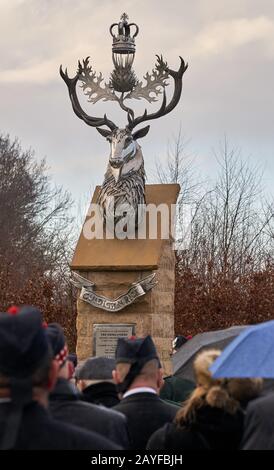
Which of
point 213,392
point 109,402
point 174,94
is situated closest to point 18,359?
point 213,392

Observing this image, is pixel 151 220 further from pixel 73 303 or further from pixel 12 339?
pixel 12 339

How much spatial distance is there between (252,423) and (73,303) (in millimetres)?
21880

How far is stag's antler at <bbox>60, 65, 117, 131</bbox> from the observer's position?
19016 mm

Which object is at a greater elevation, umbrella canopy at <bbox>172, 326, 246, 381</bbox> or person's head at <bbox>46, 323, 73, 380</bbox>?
umbrella canopy at <bbox>172, 326, 246, 381</bbox>

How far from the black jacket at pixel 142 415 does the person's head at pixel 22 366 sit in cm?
294

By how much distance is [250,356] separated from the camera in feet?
22.6

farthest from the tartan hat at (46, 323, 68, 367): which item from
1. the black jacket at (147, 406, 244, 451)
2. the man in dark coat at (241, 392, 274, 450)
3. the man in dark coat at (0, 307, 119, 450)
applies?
the man in dark coat at (0, 307, 119, 450)

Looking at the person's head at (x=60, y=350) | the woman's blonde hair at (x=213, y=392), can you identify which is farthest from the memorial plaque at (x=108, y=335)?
the person's head at (x=60, y=350)

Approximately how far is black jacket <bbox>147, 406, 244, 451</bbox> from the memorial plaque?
11012 mm

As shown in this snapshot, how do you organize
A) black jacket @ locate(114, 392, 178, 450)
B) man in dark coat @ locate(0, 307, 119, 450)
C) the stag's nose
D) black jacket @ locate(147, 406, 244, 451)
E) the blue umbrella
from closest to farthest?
man in dark coat @ locate(0, 307, 119, 450) < the blue umbrella < black jacket @ locate(147, 406, 244, 451) < black jacket @ locate(114, 392, 178, 450) < the stag's nose

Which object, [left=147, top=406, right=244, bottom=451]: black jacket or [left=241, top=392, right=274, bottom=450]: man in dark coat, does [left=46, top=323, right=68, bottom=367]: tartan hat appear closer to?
[left=147, top=406, right=244, bottom=451]: black jacket


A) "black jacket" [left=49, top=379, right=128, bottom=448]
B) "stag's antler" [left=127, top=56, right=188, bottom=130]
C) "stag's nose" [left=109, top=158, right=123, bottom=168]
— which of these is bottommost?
"black jacket" [left=49, top=379, right=128, bottom=448]

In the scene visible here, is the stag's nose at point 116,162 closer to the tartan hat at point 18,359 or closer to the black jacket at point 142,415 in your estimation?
the black jacket at point 142,415

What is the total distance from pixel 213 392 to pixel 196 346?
7.66 meters
